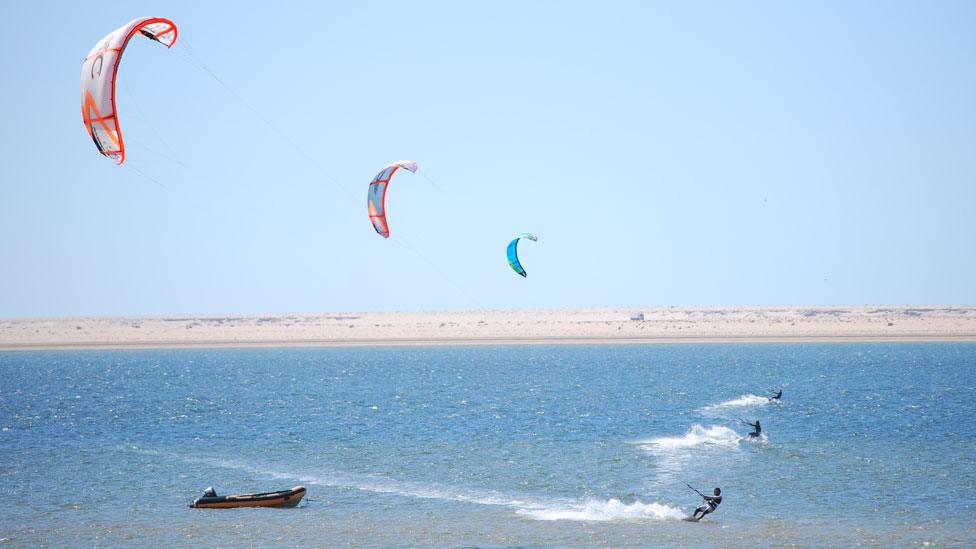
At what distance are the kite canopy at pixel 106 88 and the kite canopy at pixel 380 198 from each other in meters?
12.4

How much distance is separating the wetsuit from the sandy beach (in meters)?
91.1

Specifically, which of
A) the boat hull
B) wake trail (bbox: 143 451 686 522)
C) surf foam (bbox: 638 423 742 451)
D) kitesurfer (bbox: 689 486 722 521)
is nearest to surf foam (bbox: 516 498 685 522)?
wake trail (bbox: 143 451 686 522)

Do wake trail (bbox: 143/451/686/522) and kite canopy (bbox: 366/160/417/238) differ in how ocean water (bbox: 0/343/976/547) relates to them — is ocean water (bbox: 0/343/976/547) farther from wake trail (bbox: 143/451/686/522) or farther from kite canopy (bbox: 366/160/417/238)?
kite canopy (bbox: 366/160/417/238)

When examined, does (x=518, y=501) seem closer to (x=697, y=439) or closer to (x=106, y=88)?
(x=697, y=439)

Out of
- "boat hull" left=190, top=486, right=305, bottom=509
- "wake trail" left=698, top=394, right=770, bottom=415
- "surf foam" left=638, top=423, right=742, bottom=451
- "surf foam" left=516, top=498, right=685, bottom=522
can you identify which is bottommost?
"surf foam" left=516, top=498, right=685, bottom=522

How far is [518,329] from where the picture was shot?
151 m

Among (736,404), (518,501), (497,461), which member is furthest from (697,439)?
(736,404)

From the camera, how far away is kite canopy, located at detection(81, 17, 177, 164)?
21.2 m

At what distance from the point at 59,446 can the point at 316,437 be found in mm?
9815

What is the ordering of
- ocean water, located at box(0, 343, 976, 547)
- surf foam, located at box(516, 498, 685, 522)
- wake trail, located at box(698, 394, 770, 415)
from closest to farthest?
ocean water, located at box(0, 343, 976, 547) → surf foam, located at box(516, 498, 685, 522) → wake trail, located at box(698, 394, 770, 415)

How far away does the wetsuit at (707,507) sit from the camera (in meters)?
24.8

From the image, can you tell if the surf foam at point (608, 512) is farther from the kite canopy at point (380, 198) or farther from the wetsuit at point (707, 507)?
the kite canopy at point (380, 198)

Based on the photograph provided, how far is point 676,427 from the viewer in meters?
41.4

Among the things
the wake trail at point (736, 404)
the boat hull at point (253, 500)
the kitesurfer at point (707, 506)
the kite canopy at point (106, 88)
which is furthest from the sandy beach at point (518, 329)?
the kite canopy at point (106, 88)
